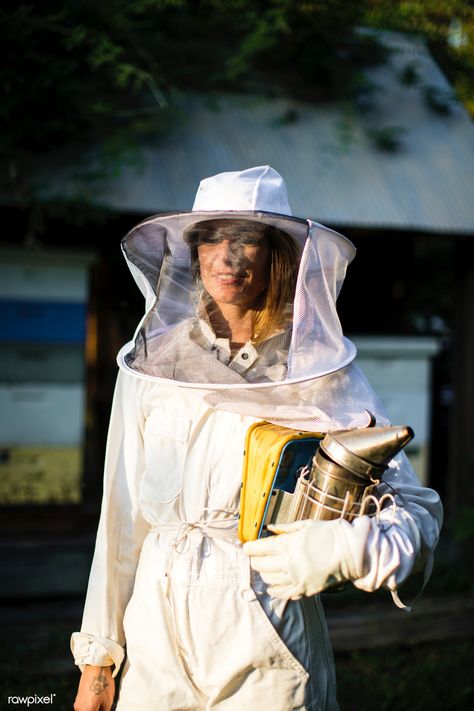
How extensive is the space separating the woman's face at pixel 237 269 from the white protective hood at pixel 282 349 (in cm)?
7

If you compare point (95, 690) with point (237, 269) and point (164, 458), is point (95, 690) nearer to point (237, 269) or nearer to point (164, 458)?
point (164, 458)

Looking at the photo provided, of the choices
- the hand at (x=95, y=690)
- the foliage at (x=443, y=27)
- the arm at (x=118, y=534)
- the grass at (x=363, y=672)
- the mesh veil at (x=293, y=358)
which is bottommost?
the grass at (x=363, y=672)

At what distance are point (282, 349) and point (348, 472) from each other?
390 millimetres

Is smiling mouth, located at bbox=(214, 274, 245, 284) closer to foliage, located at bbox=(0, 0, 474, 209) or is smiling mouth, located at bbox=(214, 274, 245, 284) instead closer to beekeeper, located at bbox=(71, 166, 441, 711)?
beekeeper, located at bbox=(71, 166, 441, 711)

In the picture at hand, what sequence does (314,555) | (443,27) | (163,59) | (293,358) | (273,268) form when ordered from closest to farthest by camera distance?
(314,555), (293,358), (273,268), (163,59), (443,27)

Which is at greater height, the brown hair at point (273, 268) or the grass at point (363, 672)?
the brown hair at point (273, 268)

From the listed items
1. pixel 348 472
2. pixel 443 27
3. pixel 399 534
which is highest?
pixel 443 27

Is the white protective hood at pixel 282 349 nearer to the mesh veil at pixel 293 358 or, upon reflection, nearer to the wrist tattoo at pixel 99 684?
the mesh veil at pixel 293 358

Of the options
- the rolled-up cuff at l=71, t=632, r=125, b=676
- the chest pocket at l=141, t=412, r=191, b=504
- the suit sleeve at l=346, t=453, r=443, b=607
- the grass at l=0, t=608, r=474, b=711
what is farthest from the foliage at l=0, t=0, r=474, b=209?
the suit sleeve at l=346, t=453, r=443, b=607

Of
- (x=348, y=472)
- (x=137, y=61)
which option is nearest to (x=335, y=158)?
(x=137, y=61)

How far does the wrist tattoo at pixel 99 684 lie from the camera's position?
1.74 m

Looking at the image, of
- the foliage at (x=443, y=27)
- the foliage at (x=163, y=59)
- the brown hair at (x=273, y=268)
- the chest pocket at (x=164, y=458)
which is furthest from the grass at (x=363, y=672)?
the foliage at (x=443, y=27)

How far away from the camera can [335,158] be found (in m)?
5.26

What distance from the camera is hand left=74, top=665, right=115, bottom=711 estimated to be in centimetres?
173
